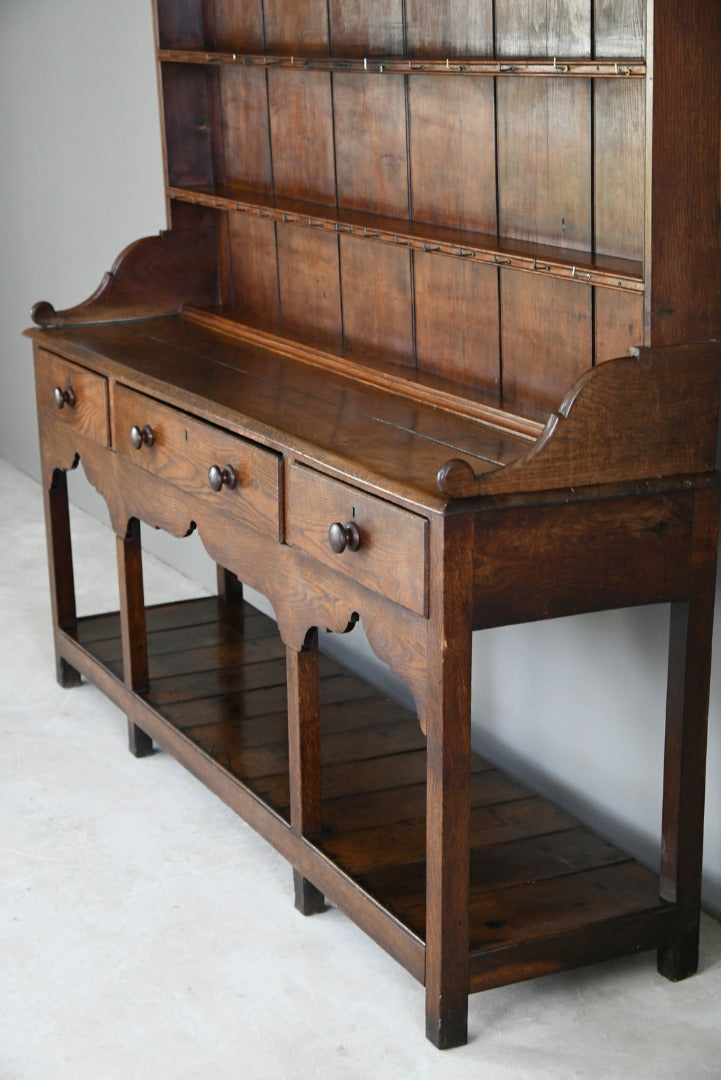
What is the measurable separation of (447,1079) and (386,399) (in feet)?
4.64

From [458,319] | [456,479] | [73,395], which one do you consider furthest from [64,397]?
[456,479]

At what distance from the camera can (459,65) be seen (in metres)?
2.70

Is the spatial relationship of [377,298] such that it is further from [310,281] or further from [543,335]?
[543,335]

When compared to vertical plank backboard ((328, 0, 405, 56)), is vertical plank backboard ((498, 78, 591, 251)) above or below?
below

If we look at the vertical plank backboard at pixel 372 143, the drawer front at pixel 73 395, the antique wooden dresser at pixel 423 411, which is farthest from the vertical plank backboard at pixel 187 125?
the vertical plank backboard at pixel 372 143

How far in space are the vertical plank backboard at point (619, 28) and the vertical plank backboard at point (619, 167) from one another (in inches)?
2.4

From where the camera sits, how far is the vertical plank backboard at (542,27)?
2.65 m

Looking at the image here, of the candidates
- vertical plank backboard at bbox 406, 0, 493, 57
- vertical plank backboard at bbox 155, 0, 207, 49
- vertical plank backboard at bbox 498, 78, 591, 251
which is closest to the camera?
vertical plank backboard at bbox 498, 78, 591, 251

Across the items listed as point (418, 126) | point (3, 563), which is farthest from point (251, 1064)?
point (3, 563)

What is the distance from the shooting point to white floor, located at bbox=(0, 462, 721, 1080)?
2596 mm

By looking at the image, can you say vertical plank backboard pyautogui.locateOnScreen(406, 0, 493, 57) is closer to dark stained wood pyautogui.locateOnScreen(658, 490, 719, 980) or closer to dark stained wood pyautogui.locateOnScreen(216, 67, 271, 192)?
dark stained wood pyautogui.locateOnScreen(216, 67, 271, 192)

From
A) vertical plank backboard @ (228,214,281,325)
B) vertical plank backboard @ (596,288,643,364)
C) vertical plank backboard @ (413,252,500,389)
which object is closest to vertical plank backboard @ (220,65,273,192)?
vertical plank backboard @ (228,214,281,325)

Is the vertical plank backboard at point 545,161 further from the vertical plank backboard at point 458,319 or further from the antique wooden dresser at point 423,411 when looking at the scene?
the vertical plank backboard at point 458,319

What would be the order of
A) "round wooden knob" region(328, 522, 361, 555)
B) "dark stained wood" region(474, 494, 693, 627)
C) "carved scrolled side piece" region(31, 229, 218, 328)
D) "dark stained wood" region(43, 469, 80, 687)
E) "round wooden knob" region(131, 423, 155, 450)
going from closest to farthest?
"dark stained wood" region(474, 494, 693, 627) < "round wooden knob" region(328, 522, 361, 555) < "round wooden knob" region(131, 423, 155, 450) < "carved scrolled side piece" region(31, 229, 218, 328) < "dark stained wood" region(43, 469, 80, 687)
